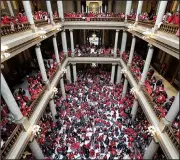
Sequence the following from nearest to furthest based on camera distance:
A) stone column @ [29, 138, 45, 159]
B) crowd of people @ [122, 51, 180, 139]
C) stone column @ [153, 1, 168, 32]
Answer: stone column @ [153, 1, 168, 32], crowd of people @ [122, 51, 180, 139], stone column @ [29, 138, 45, 159]

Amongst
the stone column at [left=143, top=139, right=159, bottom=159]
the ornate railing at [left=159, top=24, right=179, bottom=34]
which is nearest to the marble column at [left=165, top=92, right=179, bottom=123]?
the stone column at [left=143, top=139, right=159, bottom=159]

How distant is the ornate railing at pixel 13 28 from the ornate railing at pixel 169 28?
6.85m

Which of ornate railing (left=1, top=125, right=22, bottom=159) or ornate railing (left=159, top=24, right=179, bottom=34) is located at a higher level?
ornate railing (left=159, top=24, right=179, bottom=34)

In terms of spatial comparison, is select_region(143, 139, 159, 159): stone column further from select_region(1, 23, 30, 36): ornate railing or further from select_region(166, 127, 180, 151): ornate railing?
select_region(1, 23, 30, 36): ornate railing

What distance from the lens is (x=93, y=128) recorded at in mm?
11766

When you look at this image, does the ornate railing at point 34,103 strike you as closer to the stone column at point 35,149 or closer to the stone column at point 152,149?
the stone column at point 35,149

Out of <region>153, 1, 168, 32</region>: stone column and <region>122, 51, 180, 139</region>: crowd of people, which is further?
<region>122, 51, 180, 139</region>: crowd of people

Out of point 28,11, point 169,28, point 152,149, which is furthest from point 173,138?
point 28,11

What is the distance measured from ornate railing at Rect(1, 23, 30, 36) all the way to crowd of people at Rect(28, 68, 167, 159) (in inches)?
254

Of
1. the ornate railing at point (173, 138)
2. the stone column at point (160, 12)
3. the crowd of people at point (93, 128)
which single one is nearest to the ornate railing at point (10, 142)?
the crowd of people at point (93, 128)

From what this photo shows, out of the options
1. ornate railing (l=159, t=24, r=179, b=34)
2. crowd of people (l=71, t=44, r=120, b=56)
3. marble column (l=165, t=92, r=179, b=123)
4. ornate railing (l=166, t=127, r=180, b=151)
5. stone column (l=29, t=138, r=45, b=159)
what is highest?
ornate railing (l=159, t=24, r=179, b=34)

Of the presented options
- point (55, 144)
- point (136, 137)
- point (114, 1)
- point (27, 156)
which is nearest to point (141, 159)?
point (136, 137)

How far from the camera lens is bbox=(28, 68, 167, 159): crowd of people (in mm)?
10031

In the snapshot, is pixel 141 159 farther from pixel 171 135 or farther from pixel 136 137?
pixel 171 135
